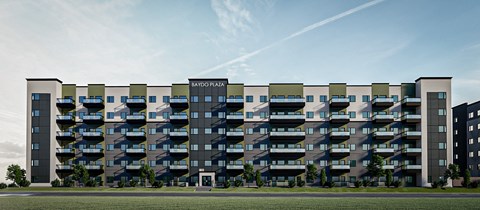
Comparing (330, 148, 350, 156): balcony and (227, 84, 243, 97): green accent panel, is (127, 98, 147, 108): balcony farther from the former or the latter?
(330, 148, 350, 156): balcony

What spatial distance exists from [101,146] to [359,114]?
60.3m

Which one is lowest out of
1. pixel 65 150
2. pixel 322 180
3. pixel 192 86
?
pixel 322 180

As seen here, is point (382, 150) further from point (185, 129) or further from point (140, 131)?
point (140, 131)

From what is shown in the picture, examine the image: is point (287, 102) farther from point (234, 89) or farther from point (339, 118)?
point (234, 89)

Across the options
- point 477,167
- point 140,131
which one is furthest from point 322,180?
point 477,167

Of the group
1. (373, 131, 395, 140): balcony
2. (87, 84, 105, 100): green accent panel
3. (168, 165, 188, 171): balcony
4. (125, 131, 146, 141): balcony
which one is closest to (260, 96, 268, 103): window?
(168, 165, 188, 171): balcony

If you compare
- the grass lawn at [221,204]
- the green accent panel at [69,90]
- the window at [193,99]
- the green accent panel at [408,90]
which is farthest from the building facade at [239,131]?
the grass lawn at [221,204]

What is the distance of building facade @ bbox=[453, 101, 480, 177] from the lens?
112688 mm

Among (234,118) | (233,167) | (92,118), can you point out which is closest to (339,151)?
(233,167)

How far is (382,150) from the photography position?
A: 309ft

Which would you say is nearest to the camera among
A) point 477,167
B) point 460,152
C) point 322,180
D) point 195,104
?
point 322,180

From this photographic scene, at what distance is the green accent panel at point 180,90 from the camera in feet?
321

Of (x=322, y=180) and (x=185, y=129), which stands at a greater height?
(x=185, y=129)

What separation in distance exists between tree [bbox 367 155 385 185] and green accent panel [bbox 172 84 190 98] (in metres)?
43.8
